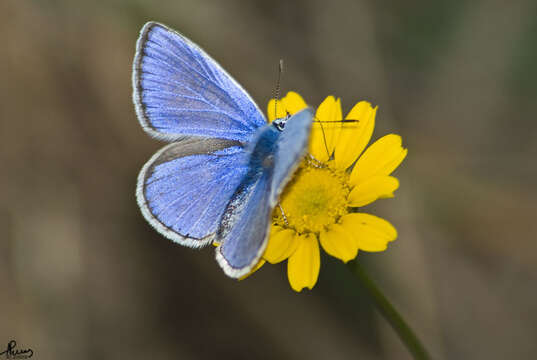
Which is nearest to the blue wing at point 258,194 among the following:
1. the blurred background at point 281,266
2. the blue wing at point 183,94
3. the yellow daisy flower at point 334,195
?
the yellow daisy flower at point 334,195

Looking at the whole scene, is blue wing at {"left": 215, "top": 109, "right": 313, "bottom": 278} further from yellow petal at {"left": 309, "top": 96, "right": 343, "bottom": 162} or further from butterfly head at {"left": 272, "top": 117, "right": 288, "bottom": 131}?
yellow petal at {"left": 309, "top": 96, "right": 343, "bottom": 162}

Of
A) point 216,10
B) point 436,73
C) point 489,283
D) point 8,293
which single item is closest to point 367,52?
point 436,73

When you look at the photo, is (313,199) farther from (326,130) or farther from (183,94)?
(183,94)

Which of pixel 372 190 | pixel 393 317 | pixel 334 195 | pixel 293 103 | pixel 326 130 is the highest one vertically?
pixel 293 103

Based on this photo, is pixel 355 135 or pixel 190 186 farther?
pixel 355 135

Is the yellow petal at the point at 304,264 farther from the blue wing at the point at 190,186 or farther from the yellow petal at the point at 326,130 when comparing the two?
the yellow petal at the point at 326,130

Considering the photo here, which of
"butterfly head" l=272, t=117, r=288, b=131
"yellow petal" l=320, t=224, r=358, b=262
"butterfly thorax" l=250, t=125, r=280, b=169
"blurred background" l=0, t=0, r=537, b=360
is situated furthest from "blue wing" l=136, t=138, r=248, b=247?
"blurred background" l=0, t=0, r=537, b=360

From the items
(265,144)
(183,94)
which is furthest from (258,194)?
(183,94)
